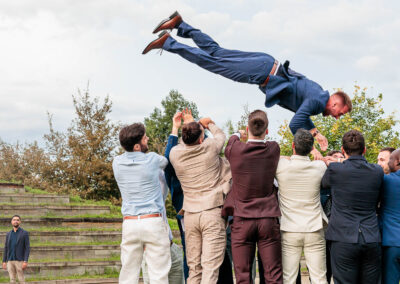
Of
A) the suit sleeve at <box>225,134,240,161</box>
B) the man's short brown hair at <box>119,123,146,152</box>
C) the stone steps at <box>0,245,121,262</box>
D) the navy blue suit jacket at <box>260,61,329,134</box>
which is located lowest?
the stone steps at <box>0,245,121,262</box>

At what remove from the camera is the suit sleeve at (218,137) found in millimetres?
5298

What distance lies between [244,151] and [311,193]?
0.85 meters

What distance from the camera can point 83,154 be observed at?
69.3ft

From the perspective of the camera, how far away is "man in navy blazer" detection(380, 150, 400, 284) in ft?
15.9

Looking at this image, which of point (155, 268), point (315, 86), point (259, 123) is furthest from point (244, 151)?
point (315, 86)

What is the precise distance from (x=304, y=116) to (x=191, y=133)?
5.16 feet

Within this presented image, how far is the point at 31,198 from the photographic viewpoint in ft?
52.4

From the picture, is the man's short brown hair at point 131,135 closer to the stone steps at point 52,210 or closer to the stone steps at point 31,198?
the stone steps at point 52,210

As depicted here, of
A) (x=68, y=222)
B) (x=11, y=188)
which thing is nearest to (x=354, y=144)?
(x=68, y=222)

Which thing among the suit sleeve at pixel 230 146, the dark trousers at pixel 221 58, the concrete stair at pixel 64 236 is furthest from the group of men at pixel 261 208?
the concrete stair at pixel 64 236

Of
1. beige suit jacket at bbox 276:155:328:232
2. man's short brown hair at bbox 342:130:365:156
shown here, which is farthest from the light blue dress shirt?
man's short brown hair at bbox 342:130:365:156

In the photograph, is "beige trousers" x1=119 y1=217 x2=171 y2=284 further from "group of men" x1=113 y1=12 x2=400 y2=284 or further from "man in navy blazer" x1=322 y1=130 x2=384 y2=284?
"man in navy blazer" x1=322 y1=130 x2=384 y2=284

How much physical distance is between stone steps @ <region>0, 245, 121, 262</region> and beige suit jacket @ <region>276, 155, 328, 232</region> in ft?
27.4

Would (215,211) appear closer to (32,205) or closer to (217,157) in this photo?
(217,157)
